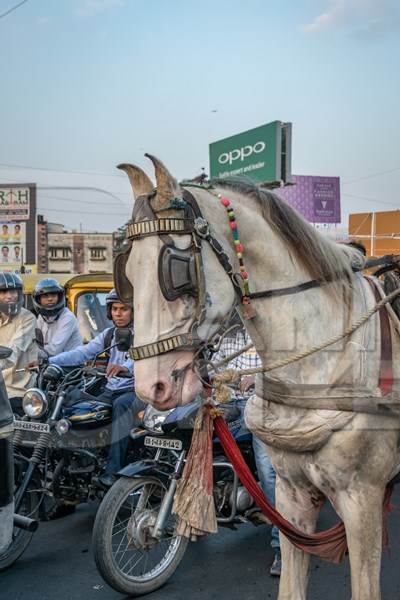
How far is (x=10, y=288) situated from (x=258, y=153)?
7586mm

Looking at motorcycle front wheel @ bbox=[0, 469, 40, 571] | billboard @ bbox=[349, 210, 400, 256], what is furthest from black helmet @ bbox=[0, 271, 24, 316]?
billboard @ bbox=[349, 210, 400, 256]

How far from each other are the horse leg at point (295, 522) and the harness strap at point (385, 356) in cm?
56

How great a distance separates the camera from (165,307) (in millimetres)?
2102

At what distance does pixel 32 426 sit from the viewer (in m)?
4.20

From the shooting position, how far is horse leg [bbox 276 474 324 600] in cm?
257

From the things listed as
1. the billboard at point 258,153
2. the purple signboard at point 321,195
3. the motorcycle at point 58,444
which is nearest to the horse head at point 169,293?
the motorcycle at point 58,444

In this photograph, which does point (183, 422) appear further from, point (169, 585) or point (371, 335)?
point (371, 335)

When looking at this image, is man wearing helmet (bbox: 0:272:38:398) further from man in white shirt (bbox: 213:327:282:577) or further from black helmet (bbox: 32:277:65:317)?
man in white shirt (bbox: 213:327:282:577)

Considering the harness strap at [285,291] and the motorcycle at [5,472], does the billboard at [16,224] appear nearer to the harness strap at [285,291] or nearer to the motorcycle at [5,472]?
the motorcycle at [5,472]

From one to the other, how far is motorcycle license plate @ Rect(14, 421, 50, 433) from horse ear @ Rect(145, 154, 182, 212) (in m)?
2.47

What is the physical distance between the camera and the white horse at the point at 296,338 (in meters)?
2.13

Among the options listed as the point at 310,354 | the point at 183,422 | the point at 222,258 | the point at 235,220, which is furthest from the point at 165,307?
the point at 183,422

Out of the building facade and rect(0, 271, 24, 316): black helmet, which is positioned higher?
the building facade

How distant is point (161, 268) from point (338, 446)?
3.21 ft
